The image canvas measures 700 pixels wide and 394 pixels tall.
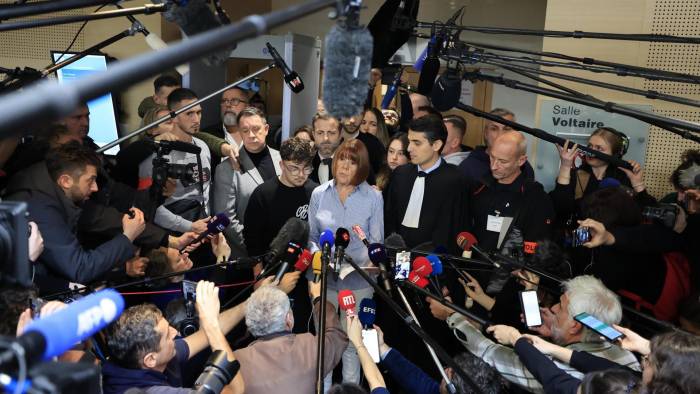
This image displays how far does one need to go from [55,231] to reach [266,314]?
0.95 meters

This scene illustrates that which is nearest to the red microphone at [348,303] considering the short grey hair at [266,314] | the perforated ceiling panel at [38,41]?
the short grey hair at [266,314]

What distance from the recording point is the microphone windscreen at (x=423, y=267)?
3.20 m

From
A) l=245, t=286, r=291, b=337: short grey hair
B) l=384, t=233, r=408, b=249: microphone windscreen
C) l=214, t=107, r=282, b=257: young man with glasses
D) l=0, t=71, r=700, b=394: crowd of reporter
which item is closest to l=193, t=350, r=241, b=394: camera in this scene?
l=0, t=71, r=700, b=394: crowd of reporter

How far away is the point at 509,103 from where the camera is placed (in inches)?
314

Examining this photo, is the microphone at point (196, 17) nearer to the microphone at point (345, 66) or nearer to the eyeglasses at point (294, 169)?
the microphone at point (345, 66)

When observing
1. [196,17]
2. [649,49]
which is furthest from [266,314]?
[649,49]

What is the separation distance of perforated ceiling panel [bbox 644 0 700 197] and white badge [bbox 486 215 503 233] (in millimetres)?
1737

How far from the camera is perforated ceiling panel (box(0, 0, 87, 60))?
6891 mm

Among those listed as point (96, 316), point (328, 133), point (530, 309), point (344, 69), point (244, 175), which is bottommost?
point (530, 309)

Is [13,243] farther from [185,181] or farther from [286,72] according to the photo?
[185,181]

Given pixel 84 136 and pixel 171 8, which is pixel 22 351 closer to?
pixel 171 8

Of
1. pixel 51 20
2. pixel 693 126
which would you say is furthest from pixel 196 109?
pixel 693 126

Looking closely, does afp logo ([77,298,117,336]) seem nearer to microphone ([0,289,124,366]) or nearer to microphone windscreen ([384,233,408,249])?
microphone ([0,289,124,366])

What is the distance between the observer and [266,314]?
288cm
